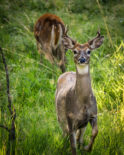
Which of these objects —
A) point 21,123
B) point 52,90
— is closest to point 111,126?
point 21,123

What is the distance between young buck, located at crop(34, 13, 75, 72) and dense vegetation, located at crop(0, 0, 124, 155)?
7.4 inches

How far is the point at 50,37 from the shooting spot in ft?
24.5

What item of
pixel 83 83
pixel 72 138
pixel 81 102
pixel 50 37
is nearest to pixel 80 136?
pixel 72 138

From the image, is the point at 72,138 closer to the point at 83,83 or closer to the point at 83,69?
the point at 83,83

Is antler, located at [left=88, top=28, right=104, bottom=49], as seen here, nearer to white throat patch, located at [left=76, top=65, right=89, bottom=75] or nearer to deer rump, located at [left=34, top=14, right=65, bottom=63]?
white throat patch, located at [left=76, top=65, right=89, bottom=75]

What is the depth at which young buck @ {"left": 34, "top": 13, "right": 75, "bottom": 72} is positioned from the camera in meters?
7.19

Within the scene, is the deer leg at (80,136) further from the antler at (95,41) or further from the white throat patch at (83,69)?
the antler at (95,41)

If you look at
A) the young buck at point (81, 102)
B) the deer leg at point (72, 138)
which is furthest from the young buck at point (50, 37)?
the deer leg at point (72, 138)

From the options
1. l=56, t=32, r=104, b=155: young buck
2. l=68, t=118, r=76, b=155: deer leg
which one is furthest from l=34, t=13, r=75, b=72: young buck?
l=68, t=118, r=76, b=155: deer leg

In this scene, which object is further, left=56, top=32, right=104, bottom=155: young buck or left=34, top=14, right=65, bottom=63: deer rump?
left=34, top=14, right=65, bottom=63: deer rump

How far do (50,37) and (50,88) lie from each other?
1952mm

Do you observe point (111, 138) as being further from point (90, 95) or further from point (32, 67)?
point (32, 67)

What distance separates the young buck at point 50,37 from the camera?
283 inches

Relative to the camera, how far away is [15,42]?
7668mm
